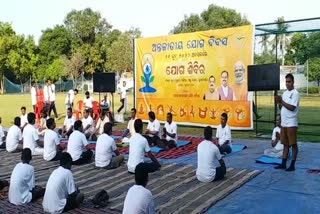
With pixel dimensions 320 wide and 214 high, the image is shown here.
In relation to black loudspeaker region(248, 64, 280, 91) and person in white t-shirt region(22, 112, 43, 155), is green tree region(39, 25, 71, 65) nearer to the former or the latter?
black loudspeaker region(248, 64, 280, 91)

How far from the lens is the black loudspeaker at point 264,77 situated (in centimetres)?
1170

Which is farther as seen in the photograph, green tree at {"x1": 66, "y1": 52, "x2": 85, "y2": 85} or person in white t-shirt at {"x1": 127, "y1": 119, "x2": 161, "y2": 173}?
green tree at {"x1": 66, "y1": 52, "x2": 85, "y2": 85}

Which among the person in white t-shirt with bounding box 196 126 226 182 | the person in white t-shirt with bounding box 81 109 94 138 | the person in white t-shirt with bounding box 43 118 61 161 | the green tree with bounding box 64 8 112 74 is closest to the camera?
the person in white t-shirt with bounding box 196 126 226 182

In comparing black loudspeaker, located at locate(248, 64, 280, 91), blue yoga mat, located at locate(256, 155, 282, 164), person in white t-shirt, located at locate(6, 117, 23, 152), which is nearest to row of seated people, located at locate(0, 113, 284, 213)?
blue yoga mat, located at locate(256, 155, 282, 164)

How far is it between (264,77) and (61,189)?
7.86m

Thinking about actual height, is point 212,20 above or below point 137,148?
above

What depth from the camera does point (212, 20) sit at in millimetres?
57188

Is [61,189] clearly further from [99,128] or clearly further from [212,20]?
[212,20]

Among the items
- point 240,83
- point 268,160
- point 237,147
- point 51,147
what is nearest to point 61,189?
point 51,147

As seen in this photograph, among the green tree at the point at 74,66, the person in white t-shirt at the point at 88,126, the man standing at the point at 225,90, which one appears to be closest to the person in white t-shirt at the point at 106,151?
the person in white t-shirt at the point at 88,126

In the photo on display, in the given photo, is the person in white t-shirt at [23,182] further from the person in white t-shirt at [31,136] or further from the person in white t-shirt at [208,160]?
the person in white t-shirt at [31,136]

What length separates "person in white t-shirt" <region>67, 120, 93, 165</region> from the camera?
30.0 ft

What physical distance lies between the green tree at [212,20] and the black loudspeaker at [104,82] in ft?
134

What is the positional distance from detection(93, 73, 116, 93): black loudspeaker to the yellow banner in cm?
178
